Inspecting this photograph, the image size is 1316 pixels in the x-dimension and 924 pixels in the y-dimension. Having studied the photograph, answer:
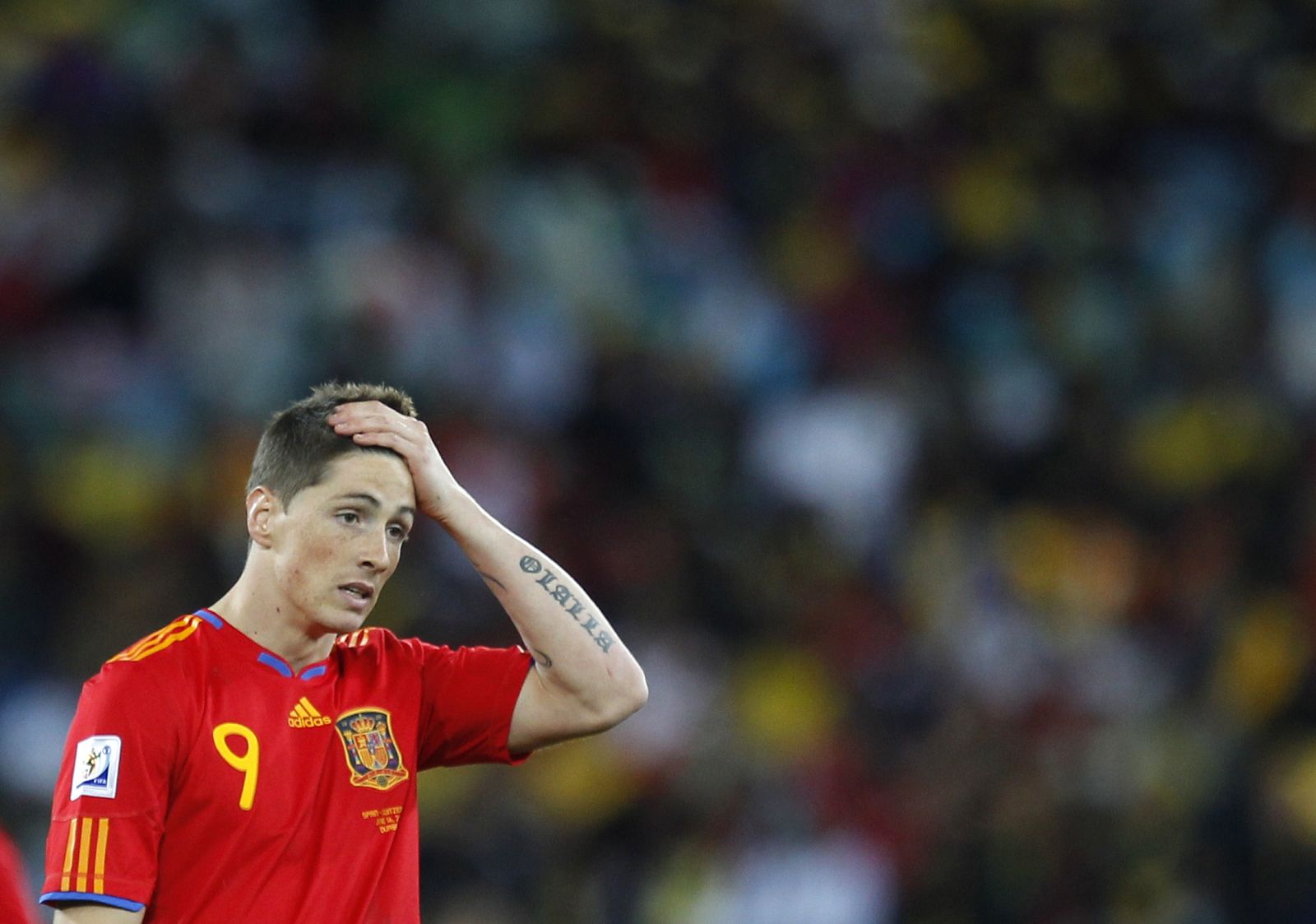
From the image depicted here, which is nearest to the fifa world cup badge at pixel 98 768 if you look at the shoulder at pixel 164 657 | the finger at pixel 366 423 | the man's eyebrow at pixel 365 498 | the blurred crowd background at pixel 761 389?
the shoulder at pixel 164 657

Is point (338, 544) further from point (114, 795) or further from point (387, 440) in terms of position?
point (114, 795)

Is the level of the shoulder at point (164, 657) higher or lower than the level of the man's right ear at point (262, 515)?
lower

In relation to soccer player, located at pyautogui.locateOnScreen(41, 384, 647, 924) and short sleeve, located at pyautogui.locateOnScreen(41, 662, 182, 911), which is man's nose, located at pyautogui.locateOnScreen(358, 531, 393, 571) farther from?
short sleeve, located at pyautogui.locateOnScreen(41, 662, 182, 911)

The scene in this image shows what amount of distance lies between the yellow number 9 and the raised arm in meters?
0.56

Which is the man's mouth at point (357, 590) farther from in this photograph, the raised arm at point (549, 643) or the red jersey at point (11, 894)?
the red jersey at point (11, 894)

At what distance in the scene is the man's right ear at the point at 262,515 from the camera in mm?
3482

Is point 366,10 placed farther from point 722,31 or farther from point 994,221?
point 994,221

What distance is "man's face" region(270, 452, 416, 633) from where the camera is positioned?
3406mm

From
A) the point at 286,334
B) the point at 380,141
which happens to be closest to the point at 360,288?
the point at 286,334

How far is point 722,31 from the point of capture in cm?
1132

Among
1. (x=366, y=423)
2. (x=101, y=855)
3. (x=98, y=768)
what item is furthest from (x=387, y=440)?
(x=101, y=855)

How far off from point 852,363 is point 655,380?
3.54 ft

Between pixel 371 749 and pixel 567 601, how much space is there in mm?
476

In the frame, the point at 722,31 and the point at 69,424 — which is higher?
the point at 722,31
